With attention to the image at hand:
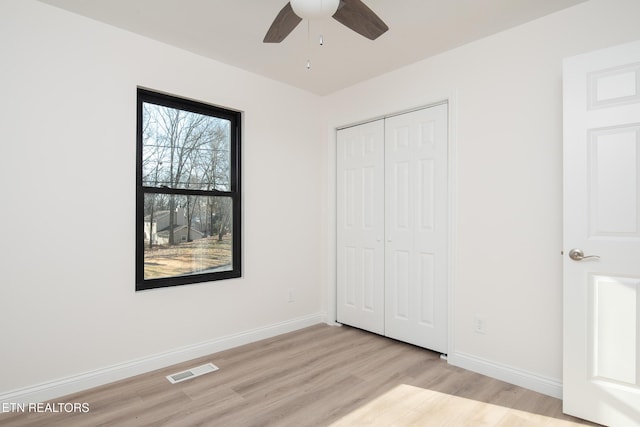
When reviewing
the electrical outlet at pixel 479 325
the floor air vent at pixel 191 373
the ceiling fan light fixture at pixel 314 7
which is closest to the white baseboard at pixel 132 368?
the floor air vent at pixel 191 373

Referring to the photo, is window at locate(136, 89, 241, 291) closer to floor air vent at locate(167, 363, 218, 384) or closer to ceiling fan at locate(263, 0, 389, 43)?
floor air vent at locate(167, 363, 218, 384)

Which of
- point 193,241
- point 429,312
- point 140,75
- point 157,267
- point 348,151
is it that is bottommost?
point 429,312

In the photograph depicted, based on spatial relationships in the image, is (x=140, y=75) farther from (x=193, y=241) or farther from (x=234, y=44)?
(x=193, y=241)

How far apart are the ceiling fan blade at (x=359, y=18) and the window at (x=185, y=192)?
5.72 feet

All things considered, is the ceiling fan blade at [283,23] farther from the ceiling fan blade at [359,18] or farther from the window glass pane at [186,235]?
the window glass pane at [186,235]

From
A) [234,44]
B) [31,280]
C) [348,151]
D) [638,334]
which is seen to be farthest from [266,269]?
[638,334]

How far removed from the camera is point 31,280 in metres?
2.22

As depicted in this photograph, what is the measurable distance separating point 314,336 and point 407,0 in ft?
9.86

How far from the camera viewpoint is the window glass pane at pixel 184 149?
111 inches

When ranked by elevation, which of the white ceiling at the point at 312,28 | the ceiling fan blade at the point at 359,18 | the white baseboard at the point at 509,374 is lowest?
the white baseboard at the point at 509,374

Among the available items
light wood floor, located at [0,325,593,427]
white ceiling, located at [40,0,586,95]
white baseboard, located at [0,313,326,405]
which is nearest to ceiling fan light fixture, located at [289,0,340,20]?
white ceiling, located at [40,0,586,95]

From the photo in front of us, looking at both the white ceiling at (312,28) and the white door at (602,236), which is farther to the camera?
the white ceiling at (312,28)

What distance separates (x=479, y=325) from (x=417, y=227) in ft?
3.14

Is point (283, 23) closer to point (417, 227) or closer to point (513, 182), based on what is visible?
point (513, 182)
